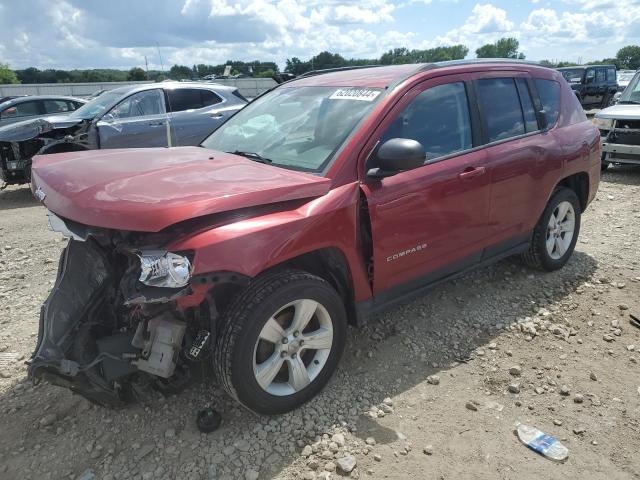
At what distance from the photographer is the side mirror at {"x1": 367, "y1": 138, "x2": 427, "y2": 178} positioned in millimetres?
2860

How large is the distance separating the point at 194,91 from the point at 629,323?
8.05m

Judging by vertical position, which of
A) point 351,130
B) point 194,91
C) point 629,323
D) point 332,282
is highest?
point 194,91

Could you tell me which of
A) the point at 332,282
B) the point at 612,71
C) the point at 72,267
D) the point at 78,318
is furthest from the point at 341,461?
the point at 612,71

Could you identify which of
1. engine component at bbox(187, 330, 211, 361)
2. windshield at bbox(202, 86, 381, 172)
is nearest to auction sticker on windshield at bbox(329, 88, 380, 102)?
windshield at bbox(202, 86, 381, 172)

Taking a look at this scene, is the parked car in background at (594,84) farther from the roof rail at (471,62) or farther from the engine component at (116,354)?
the engine component at (116,354)

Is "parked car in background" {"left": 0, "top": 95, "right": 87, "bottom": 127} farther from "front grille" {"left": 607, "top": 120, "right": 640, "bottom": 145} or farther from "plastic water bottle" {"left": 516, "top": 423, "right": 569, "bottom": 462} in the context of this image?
"plastic water bottle" {"left": 516, "top": 423, "right": 569, "bottom": 462}

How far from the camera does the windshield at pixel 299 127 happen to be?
10.3 ft

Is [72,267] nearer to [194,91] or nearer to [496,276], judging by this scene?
[496,276]

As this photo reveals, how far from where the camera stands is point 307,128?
335 centimetres

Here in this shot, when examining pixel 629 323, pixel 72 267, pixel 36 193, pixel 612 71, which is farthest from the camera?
pixel 612 71

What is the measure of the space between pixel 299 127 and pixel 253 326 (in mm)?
1501

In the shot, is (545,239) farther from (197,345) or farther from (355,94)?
(197,345)

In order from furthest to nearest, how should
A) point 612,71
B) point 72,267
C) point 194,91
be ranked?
point 612,71, point 194,91, point 72,267

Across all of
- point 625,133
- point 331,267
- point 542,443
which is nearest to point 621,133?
point 625,133
